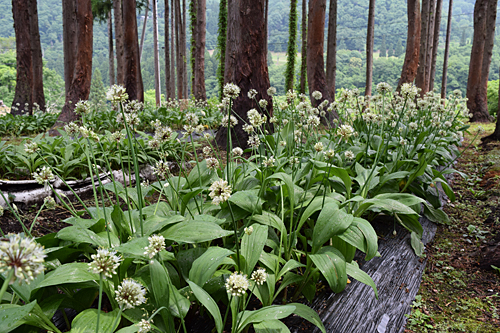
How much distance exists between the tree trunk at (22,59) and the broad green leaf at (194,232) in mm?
8698

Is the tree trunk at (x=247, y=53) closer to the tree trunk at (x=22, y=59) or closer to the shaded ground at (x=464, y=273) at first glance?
the shaded ground at (x=464, y=273)

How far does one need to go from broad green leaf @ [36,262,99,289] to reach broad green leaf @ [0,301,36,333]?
0.09m

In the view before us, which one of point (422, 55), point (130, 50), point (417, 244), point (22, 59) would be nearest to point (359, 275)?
point (417, 244)

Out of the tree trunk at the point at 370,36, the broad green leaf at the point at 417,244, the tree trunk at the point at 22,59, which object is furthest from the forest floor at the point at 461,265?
the tree trunk at the point at 370,36

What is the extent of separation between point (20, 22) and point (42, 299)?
374 inches

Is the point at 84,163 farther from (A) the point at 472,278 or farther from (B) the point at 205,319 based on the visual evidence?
(A) the point at 472,278

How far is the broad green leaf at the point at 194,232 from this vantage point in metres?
1.18

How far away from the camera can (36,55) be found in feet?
28.1

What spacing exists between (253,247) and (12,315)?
820 millimetres

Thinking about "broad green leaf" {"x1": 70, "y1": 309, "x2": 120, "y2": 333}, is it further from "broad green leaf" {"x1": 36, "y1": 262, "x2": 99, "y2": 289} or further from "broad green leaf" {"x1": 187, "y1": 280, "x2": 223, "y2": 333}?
"broad green leaf" {"x1": 187, "y1": 280, "x2": 223, "y2": 333}

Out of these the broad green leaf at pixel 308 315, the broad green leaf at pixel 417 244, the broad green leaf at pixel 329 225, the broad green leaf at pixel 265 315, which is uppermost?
the broad green leaf at pixel 329 225

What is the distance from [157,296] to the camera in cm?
104

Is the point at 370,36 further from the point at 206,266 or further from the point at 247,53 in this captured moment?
the point at 206,266

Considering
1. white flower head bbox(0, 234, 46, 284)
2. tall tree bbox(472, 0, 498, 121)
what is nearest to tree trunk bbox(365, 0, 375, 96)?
tall tree bbox(472, 0, 498, 121)
